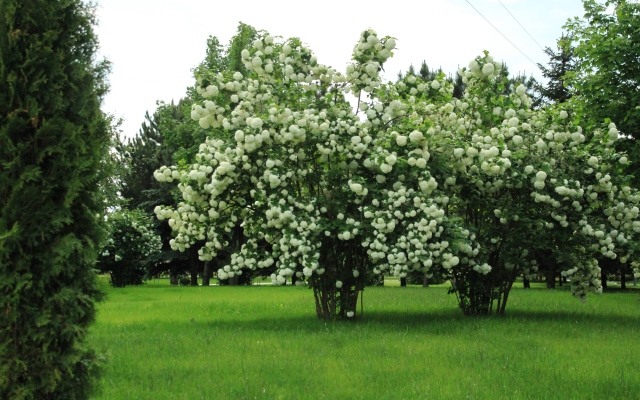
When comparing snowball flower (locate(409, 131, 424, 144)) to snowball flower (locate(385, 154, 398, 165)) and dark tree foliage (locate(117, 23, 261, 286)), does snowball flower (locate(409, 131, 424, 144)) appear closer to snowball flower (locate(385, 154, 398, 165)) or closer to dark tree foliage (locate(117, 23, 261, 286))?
snowball flower (locate(385, 154, 398, 165))

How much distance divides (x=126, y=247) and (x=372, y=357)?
21619mm

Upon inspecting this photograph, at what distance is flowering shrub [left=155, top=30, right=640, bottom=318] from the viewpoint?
9586 millimetres

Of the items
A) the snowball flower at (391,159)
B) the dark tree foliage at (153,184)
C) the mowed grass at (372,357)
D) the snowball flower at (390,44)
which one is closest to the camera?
the mowed grass at (372,357)

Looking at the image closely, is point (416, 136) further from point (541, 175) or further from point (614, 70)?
point (614, 70)

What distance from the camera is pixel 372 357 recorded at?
7.16 meters

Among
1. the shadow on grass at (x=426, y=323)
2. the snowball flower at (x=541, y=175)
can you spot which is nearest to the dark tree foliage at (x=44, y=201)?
the shadow on grass at (x=426, y=323)

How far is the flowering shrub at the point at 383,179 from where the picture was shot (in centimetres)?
959

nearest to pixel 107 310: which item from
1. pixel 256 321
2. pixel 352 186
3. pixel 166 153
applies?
pixel 256 321

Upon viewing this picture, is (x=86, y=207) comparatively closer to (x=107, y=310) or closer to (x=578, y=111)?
(x=107, y=310)

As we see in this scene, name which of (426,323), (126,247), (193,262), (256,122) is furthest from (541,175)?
(193,262)

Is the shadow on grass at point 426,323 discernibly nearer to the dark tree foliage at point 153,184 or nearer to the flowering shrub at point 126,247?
the flowering shrub at point 126,247

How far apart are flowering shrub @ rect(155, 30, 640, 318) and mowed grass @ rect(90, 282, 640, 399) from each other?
966 millimetres

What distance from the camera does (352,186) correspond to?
31.0 ft

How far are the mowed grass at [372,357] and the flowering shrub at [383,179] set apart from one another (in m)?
0.97
